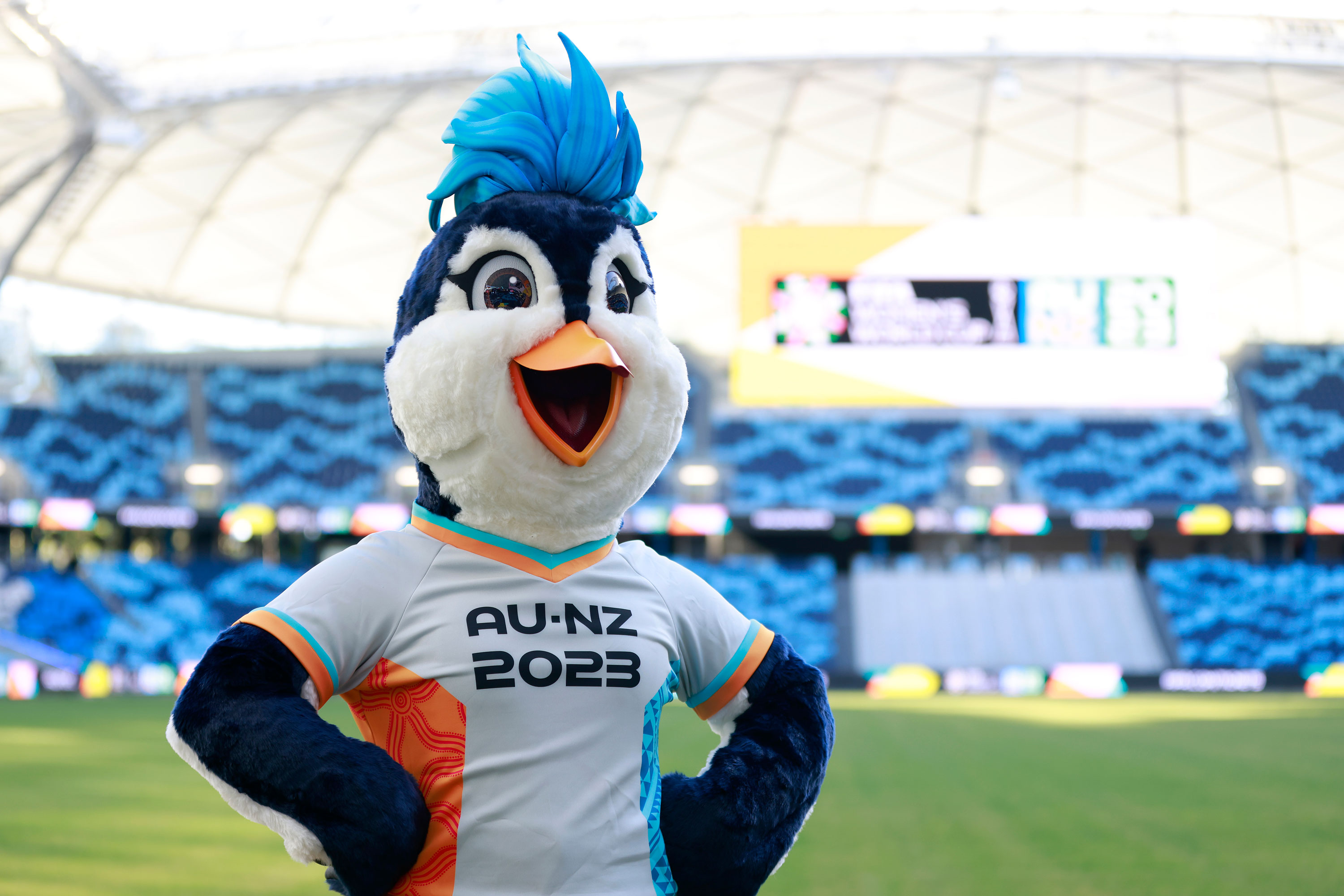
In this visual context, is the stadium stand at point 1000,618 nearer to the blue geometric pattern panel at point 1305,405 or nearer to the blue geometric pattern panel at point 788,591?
the blue geometric pattern panel at point 788,591

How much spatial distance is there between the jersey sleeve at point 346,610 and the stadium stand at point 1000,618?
1895cm

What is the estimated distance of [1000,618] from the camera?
20.6 m

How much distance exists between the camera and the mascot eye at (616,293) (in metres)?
1.73

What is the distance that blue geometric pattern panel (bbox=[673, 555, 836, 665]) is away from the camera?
20625 mm

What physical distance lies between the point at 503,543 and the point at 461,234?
465mm

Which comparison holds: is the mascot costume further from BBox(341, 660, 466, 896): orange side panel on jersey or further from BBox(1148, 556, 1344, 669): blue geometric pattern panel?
BBox(1148, 556, 1344, 669): blue geometric pattern panel

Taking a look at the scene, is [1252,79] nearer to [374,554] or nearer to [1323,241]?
[1323,241]

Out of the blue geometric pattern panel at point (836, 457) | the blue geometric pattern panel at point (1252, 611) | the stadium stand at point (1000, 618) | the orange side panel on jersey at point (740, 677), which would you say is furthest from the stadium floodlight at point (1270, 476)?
the orange side panel on jersey at point (740, 677)

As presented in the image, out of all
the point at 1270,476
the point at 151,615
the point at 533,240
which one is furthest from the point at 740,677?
the point at 1270,476

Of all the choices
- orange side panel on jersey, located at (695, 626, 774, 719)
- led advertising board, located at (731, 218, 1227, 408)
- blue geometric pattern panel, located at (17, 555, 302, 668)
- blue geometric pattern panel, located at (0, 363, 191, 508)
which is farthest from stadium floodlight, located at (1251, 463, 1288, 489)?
orange side panel on jersey, located at (695, 626, 774, 719)

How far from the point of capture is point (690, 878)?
1.64 m

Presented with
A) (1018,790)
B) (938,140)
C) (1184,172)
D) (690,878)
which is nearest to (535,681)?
(690,878)

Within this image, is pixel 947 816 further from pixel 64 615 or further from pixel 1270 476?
pixel 1270 476

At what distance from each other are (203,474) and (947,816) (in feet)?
61.6
